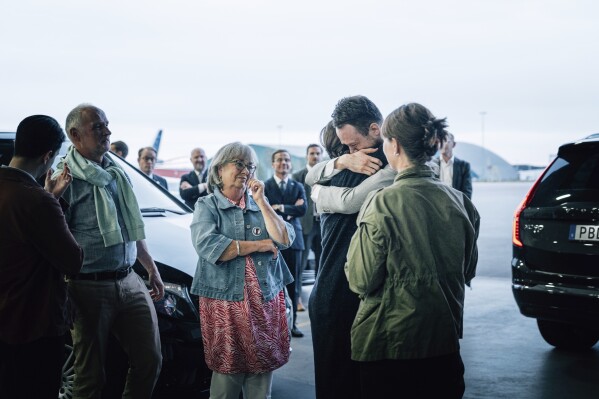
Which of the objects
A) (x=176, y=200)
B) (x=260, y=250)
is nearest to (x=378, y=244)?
(x=260, y=250)

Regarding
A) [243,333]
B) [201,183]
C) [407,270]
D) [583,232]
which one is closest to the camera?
[407,270]

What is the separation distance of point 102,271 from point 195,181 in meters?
4.77

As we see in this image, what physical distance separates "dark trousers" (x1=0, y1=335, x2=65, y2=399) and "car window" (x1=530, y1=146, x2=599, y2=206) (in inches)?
142

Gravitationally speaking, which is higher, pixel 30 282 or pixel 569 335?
pixel 30 282

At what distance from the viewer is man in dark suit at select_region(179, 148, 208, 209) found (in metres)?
7.65

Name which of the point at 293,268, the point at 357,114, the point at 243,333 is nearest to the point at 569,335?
the point at 293,268

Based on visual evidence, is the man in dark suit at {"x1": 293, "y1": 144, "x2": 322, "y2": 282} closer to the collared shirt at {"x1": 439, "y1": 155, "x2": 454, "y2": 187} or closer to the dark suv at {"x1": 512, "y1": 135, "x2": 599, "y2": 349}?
the collared shirt at {"x1": 439, "y1": 155, "x2": 454, "y2": 187}

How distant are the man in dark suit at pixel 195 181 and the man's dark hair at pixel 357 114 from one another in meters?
4.07

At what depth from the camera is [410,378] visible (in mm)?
2461

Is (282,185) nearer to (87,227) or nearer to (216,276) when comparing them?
(216,276)

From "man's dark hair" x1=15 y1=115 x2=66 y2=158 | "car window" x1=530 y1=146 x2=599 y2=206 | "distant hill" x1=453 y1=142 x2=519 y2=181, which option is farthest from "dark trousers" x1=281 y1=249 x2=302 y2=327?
"distant hill" x1=453 y1=142 x2=519 y2=181

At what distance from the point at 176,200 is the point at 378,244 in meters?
2.90

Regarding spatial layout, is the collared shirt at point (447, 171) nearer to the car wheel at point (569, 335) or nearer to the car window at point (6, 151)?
the car wheel at point (569, 335)

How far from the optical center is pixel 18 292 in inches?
107
